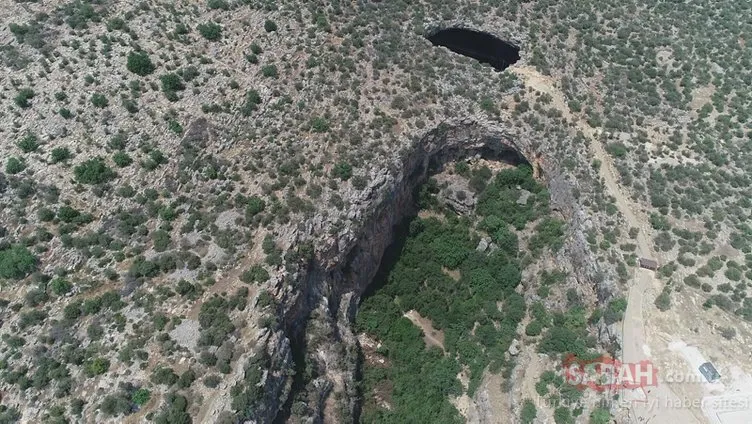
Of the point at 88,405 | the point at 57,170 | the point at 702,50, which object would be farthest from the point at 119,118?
the point at 702,50

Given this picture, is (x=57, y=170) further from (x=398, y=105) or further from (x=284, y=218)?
(x=398, y=105)

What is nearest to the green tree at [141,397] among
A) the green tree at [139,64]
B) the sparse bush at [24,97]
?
the sparse bush at [24,97]

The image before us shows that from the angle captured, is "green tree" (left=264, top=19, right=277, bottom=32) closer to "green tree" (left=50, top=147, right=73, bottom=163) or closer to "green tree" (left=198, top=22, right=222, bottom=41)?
"green tree" (left=198, top=22, right=222, bottom=41)

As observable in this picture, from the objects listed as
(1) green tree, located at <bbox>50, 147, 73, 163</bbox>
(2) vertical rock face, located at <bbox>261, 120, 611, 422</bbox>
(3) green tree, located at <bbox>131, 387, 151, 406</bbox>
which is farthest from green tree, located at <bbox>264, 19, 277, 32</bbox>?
(3) green tree, located at <bbox>131, 387, 151, 406</bbox>

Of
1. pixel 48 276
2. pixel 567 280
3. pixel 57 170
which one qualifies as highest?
pixel 57 170

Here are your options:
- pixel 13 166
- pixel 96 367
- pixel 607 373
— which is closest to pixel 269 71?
pixel 13 166

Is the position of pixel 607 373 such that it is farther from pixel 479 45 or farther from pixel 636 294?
pixel 479 45
